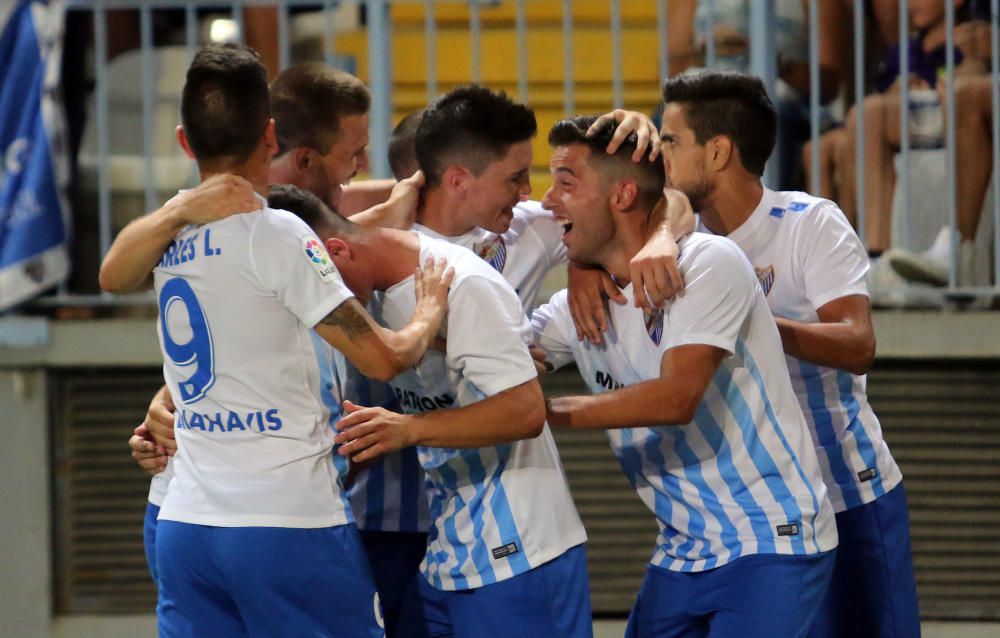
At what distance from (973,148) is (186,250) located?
13.3ft

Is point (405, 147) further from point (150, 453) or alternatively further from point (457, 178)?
point (150, 453)

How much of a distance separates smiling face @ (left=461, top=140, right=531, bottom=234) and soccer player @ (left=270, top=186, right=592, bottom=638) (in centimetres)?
36

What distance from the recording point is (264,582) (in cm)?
304

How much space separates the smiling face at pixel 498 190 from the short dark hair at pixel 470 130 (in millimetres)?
21

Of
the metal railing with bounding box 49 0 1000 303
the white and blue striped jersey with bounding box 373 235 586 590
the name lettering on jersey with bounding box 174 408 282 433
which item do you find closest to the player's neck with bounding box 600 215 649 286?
the white and blue striped jersey with bounding box 373 235 586 590

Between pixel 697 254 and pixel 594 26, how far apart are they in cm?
337

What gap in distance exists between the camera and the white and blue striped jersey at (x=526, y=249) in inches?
155

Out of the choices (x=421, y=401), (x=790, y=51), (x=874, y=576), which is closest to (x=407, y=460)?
(x=421, y=401)

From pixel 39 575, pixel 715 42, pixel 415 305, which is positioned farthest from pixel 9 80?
pixel 415 305

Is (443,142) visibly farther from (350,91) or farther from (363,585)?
(363,585)

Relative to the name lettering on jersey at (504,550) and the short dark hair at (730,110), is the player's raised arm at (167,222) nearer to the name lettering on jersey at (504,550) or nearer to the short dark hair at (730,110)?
the name lettering on jersey at (504,550)

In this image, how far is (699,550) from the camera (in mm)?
3430

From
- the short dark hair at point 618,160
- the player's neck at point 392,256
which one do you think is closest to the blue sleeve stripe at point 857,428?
the short dark hair at point 618,160

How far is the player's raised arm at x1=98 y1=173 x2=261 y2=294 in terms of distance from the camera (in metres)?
3.04
